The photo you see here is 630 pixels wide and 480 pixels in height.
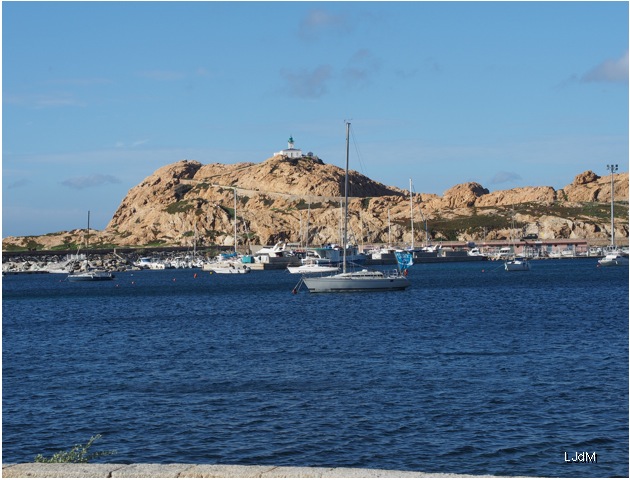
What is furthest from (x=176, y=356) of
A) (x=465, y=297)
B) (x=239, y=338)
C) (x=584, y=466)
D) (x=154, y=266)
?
(x=154, y=266)

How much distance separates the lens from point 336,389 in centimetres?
3055

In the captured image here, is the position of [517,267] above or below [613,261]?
below

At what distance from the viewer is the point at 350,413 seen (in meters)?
26.4

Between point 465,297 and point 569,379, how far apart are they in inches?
1969

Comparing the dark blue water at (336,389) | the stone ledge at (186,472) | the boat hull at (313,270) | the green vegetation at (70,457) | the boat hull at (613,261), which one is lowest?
the dark blue water at (336,389)

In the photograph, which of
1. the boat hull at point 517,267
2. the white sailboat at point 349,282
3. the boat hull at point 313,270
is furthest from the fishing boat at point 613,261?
the white sailboat at point 349,282

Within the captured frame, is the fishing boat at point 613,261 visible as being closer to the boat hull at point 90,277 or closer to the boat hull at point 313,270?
the boat hull at point 313,270

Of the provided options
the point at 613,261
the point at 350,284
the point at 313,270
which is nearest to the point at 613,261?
the point at 613,261

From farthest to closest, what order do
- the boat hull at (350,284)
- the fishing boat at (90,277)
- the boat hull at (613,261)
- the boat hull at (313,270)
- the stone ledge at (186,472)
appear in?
1. the boat hull at (613,261)
2. the fishing boat at (90,277)
3. the boat hull at (313,270)
4. the boat hull at (350,284)
5. the stone ledge at (186,472)

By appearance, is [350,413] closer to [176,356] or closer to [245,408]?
[245,408]

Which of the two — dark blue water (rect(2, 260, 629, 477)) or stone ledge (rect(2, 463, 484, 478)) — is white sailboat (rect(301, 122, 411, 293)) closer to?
dark blue water (rect(2, 260, 629, 477))

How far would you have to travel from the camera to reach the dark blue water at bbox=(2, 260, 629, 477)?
2216 cm

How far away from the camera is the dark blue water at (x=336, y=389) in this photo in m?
22.2

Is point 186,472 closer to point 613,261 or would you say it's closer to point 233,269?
point 233,269
